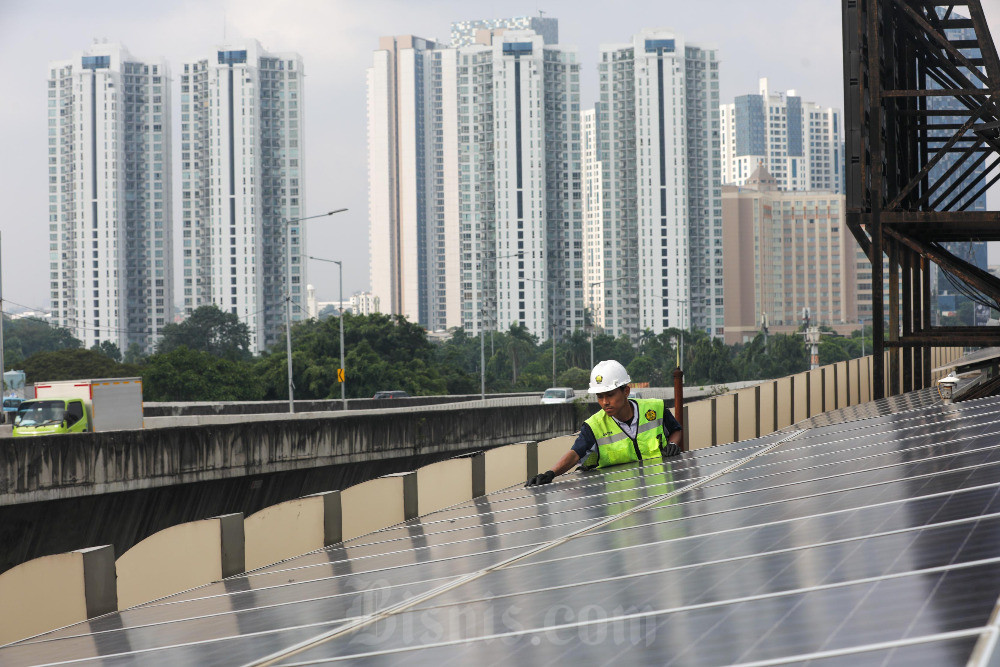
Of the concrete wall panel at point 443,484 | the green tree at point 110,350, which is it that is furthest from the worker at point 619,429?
the green tree at point 110,350

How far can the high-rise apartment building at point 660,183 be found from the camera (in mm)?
150375

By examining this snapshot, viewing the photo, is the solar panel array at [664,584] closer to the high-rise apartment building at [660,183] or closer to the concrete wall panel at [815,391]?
the concrete wall panel at [815,391]

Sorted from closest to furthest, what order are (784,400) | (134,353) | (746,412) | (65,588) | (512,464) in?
(65,588) < (512,464) < (746,412) < (784,400) < (134,353)

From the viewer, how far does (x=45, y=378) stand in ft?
275

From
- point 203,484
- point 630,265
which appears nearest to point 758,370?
point 630,265

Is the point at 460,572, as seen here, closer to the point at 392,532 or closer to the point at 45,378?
the point at 392,532

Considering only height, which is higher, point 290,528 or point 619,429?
point 619,429

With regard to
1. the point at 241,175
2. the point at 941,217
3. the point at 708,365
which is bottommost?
the point at 708,365

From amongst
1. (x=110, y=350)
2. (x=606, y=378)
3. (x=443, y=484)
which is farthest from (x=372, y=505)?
(x=110, y=350)

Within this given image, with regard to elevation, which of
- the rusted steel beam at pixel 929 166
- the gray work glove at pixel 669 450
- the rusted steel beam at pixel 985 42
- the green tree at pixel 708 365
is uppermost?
the rusted steel beam at pixel 985 42

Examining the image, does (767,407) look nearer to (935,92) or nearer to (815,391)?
(815,391)

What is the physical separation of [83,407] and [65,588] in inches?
1053

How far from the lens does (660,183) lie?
152 m

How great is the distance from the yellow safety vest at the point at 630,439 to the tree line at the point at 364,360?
879 inches
